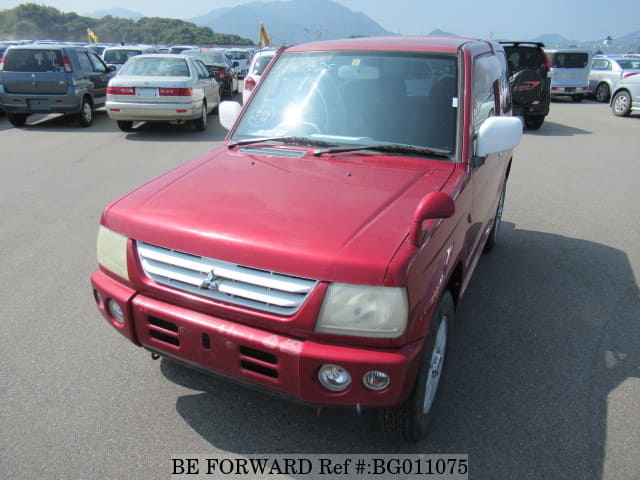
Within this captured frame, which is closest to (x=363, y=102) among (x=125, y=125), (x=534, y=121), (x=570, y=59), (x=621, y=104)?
(x=125, y=125)

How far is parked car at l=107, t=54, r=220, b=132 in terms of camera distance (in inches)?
420

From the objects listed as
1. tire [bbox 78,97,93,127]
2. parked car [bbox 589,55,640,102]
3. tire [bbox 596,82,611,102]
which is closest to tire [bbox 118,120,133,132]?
tire [bbox 78,97,93,127]

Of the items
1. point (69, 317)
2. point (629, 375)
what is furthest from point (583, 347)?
point (69, 317)

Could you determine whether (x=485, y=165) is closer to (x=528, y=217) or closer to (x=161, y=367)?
(x=161, y=367)

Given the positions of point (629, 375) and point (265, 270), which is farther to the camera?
point (629, 375)

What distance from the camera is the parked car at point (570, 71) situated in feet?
60.4

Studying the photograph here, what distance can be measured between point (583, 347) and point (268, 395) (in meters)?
2.37

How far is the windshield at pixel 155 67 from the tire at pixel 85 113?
5.13 ft

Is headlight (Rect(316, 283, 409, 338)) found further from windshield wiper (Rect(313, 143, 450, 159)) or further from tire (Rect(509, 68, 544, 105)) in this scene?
tire (Rect(509, 68, 544, 105))

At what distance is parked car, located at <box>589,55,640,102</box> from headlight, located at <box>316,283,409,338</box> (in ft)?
67.6

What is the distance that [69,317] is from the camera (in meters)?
3.78

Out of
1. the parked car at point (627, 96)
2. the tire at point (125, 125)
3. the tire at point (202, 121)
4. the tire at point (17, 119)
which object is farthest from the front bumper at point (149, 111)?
the parked car at point (627, 96)

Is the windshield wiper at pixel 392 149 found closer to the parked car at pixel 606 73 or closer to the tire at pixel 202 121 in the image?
the tire at pixel 202 121

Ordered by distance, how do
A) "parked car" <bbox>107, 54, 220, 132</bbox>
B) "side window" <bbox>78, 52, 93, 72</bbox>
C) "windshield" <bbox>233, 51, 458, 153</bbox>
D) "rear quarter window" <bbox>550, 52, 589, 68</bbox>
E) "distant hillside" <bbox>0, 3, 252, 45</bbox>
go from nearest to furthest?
"windshield" <bbox>233, 51, 458, 153</bbox> → "parked car" <bbox>107, 54, 220, 132</bbox> → "side window" <bbox>78, 52, 93, 72</bbox> → "rear quarter window" <bbox>550, 52, 589, 68</bbox> → "distant hillside" <bbox>0, 3, 252, 45</bbox>
